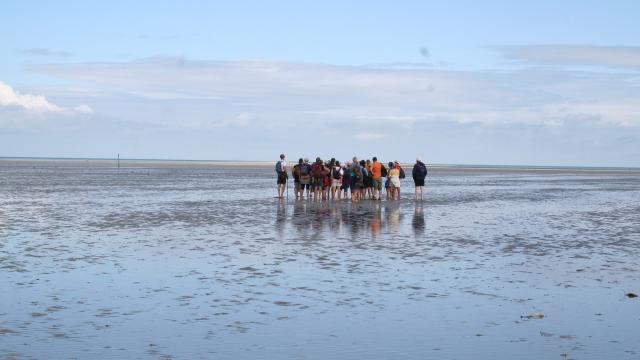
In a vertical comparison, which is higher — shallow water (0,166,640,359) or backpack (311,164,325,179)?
backpack (311,164,325,179)

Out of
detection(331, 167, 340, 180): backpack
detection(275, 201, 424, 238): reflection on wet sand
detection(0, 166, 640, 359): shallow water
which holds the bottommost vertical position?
detection(0, 166, 640, 359): shallow water

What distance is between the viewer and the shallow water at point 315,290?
29.2 ft

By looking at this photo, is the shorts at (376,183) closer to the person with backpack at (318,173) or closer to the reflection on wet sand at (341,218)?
the reflection on wet sand at (341,218)

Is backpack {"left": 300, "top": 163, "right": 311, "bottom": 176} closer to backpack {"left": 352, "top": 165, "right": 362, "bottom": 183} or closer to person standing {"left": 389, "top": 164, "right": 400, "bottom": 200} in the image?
backpack {"left": 352, "top": 165, "right": 362, "bottom": 183}

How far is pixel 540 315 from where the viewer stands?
10.5m

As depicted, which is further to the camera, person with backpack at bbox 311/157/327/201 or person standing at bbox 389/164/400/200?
person standing at bbox 389/164/400/200

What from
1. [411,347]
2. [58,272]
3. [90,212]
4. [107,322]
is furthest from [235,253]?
[90,212]

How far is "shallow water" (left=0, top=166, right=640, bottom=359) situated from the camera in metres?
8.89

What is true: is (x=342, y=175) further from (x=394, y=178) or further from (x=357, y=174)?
(x=394, y=178)

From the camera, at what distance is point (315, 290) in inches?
480

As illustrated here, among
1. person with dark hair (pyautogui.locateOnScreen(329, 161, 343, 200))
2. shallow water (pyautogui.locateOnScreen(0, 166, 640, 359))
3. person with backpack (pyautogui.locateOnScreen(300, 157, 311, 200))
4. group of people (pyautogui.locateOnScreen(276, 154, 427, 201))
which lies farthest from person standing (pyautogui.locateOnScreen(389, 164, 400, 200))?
shallow water (pyautogui.locateOnScreen(0, 166, 640, 359))

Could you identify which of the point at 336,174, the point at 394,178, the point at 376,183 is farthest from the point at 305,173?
the point at 394,178

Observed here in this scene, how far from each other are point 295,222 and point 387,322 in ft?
46.7

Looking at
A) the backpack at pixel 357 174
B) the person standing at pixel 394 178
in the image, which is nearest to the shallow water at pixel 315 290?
the backpack at pixel 357 174
